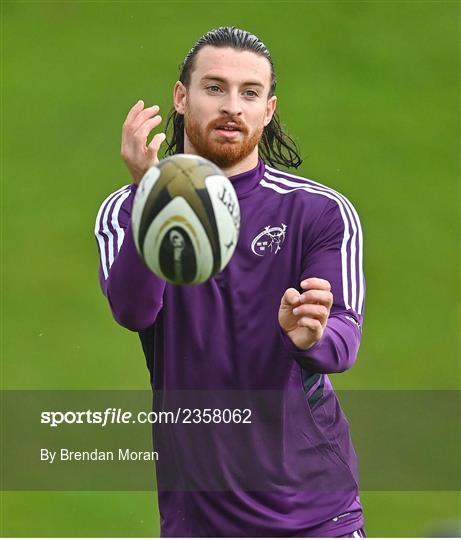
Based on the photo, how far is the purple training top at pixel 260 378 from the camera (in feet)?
21.1

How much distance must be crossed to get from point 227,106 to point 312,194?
58 cm

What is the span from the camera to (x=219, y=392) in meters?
6.47

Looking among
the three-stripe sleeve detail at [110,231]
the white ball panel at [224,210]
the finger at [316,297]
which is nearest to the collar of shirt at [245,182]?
the three-stripe sleeve detail at [110,231]

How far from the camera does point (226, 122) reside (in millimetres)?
6609

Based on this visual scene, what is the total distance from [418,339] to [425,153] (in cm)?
337

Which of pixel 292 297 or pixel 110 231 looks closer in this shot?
pixel 292 297

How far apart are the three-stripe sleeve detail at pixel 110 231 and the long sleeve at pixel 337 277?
89 centimetres

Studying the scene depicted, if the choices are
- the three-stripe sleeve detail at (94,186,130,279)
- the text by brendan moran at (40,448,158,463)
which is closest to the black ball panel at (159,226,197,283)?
the three-stripe sleeve detail at (94,186,130,279)

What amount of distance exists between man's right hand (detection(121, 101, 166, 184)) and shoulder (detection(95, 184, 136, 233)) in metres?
0.54

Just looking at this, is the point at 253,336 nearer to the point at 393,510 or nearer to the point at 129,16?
the point at 393,510

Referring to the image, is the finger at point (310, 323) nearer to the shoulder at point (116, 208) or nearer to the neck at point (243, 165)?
the neck at point (243, 165)

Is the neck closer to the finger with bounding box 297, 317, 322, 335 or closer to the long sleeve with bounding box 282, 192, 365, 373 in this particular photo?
the long sleeve with bounding box 282, 192, 365, 373

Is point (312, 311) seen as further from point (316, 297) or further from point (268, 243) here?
point (268, 243)

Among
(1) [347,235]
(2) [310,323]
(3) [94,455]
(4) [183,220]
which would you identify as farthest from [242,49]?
(3) [94,455]
